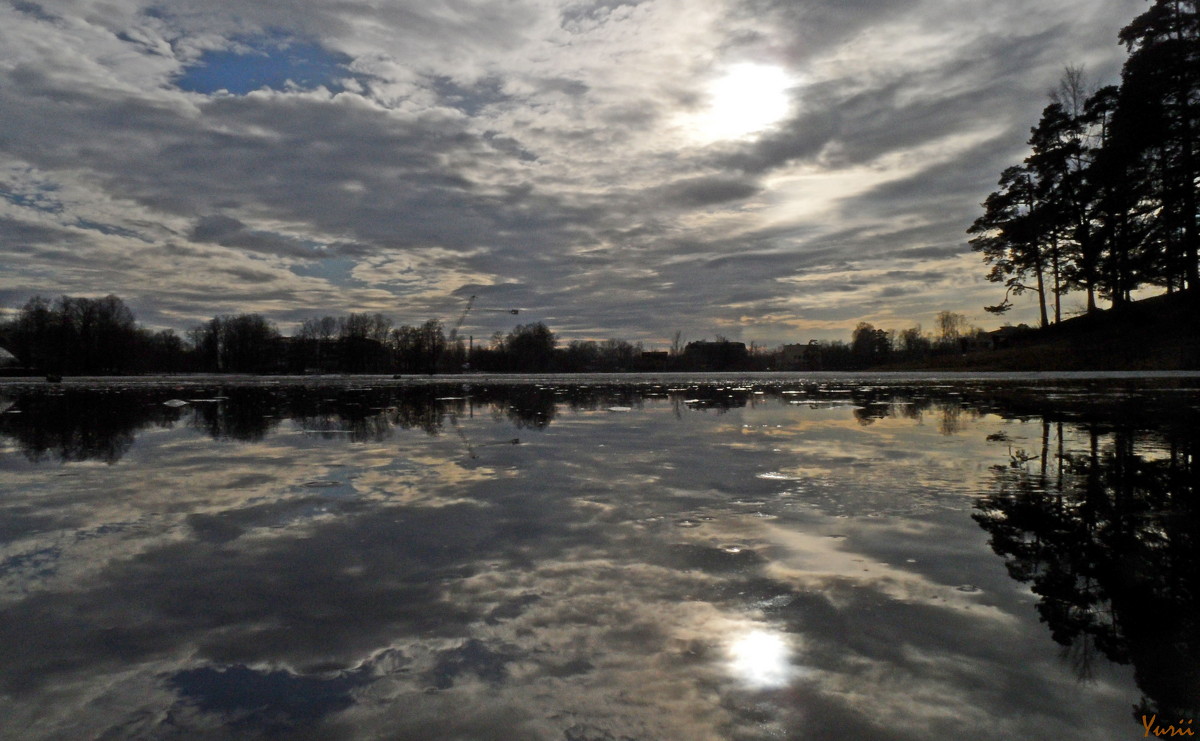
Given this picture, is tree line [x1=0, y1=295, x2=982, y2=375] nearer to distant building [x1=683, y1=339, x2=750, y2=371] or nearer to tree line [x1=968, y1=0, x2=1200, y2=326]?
distant building [x1=683, y1=339, x2=750, y2=371]

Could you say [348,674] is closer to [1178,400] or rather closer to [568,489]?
[568,489]

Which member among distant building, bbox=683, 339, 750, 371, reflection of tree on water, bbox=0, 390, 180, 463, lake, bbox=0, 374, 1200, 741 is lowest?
lake, bbox=0, 374, 1200, 741

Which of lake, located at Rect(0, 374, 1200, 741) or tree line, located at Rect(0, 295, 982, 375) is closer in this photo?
lake, located at Rect(0, 374, 1200, 741)

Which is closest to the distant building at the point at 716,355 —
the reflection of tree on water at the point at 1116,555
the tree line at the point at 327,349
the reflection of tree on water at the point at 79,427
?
the tree line at the point at 327,349

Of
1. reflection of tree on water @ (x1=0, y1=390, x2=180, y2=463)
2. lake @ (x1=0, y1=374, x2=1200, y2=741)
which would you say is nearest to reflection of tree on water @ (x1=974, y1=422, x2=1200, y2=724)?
lake @ (x1=0, y1=374, x2=1200, y2=741)

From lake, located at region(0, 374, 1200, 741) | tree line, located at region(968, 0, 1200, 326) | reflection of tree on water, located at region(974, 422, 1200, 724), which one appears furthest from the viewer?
tree line, located at region(968, 0, 1200, 326)

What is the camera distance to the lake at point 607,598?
287 centimetres

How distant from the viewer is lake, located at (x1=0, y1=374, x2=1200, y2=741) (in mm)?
2869

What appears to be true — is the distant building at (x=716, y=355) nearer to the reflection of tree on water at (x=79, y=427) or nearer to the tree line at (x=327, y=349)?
the tree line at (x=327, y=349)

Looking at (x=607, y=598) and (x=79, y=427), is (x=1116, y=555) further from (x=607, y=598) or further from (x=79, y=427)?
(x=79, y=427)

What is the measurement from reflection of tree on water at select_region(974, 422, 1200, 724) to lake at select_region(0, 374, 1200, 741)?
0.03 metres

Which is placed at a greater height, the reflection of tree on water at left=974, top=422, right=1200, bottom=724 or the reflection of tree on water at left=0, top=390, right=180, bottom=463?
the reflection of tree on water at left=0, top=390, right=180, bottom=463

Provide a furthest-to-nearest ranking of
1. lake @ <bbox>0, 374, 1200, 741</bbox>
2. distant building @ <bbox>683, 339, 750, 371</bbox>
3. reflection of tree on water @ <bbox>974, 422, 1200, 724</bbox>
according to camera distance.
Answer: distant building @ <bbox>683, 339, 750, 371</bbox>, reflection of tree on water @ <bbox>974, 422, 1200, 724</bbox>, lake @ <bbox>0, 374, 1200, 741</bbox>

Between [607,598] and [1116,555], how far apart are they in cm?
385
